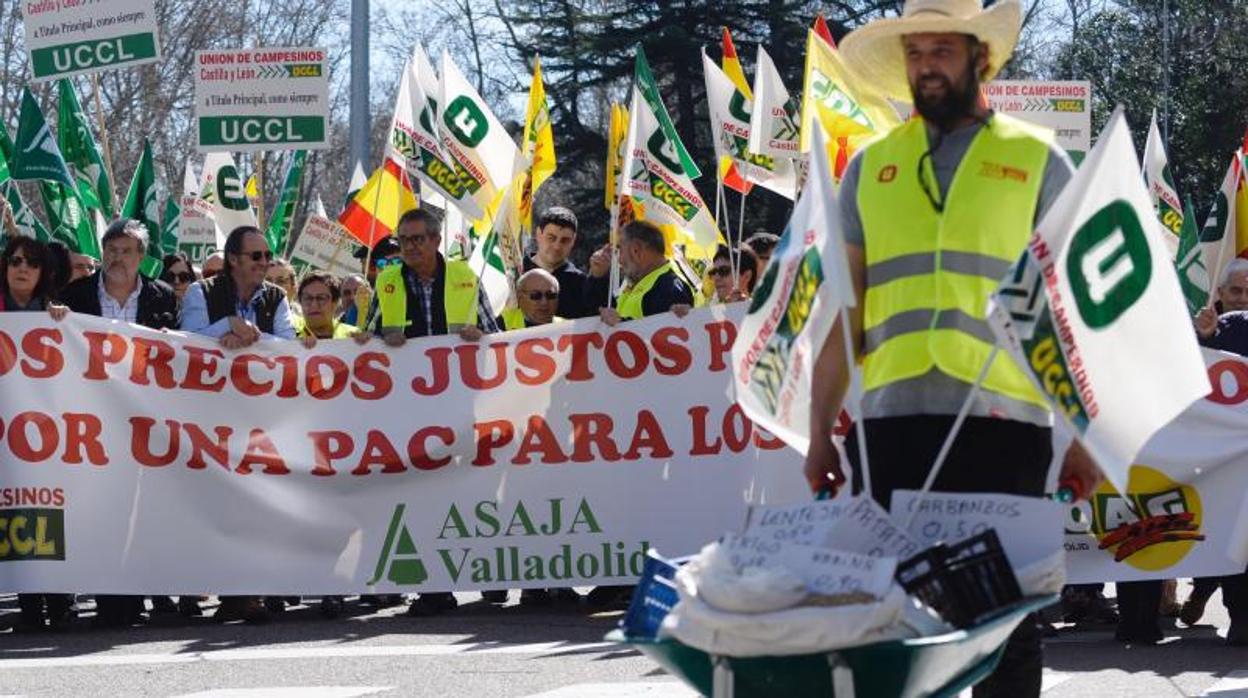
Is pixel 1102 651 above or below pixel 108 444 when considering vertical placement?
below

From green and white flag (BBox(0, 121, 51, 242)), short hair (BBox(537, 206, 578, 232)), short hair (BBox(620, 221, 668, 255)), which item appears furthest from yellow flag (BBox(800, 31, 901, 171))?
green and white flag (BBox(0, 121, 51, 242))

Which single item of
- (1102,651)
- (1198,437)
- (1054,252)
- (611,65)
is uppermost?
(611,65)

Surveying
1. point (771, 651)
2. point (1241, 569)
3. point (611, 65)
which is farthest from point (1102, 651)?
point (611, 65)

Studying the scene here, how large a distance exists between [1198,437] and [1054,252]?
5.68 metres

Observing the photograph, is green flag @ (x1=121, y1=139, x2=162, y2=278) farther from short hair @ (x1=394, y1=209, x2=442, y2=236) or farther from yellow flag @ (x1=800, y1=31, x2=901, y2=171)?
short hair @ (x1=394, y1=209, x2=442, y2=236)

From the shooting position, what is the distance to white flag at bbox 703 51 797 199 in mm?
16969

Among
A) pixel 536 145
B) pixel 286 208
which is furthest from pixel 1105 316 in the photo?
pixel 286 208

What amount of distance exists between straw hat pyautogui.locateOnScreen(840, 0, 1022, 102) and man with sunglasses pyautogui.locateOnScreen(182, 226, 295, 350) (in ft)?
20.3

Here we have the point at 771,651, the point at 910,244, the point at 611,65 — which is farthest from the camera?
the point at 611,65

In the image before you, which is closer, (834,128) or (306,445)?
Answer: (306,445)

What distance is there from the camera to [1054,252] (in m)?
5.02

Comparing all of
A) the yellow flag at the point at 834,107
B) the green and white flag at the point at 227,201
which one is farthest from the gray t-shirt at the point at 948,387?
the green and white flag at the point at 227,201

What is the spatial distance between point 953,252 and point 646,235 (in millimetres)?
7260

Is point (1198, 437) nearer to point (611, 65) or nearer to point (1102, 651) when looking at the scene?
point (1102, 651)
